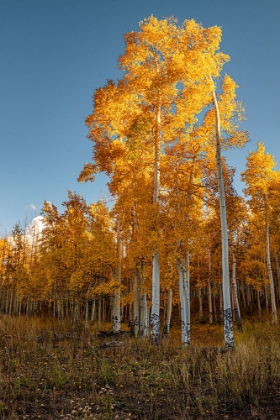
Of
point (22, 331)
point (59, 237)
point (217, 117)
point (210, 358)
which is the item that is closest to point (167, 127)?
point (217, 117)

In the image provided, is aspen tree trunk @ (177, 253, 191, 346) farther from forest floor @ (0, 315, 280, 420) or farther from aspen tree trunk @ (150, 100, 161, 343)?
forest floor @ (0, 315, 280, 420)

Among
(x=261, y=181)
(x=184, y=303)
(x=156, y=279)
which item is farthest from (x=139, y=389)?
(x=261, y=181)

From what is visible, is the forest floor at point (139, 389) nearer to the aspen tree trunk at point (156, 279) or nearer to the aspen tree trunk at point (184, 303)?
the aspen tree trunk at point (156, 279)

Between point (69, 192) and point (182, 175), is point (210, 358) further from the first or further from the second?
point (69, 192)

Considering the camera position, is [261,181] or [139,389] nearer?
[139,389]

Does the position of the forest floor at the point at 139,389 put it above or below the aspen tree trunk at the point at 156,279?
below

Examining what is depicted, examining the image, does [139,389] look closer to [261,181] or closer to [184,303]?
[184,303]

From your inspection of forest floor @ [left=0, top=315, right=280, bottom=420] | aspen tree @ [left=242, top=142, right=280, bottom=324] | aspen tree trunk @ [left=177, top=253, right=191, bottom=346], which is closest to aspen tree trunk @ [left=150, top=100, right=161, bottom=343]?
aspen tree trunk @ [left=177, top=253, right=191, bottom=346]

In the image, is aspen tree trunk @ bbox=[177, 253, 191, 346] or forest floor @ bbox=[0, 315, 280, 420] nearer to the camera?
forest floor @ bbox=[0, 315, 280, 420]

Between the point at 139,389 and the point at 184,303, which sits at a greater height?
the point at 184,303

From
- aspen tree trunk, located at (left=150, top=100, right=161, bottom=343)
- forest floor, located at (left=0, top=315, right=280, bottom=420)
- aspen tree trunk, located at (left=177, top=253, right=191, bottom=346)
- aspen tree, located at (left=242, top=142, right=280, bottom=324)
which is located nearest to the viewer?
forest floor, located at (left=0, top=315, right=280, bottom=420)

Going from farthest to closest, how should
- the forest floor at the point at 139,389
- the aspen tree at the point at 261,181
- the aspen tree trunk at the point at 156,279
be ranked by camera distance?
1. the aspen tree at the point at 261,181
2. the aspen tree trunk at the point at 156,279
3. the forest floor at the point at 139,389

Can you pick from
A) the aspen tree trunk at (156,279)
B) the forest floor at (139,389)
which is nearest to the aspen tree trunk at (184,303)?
the aspen tree trunk at (156,279)

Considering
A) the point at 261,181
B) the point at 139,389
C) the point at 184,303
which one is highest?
the point at 261,181
